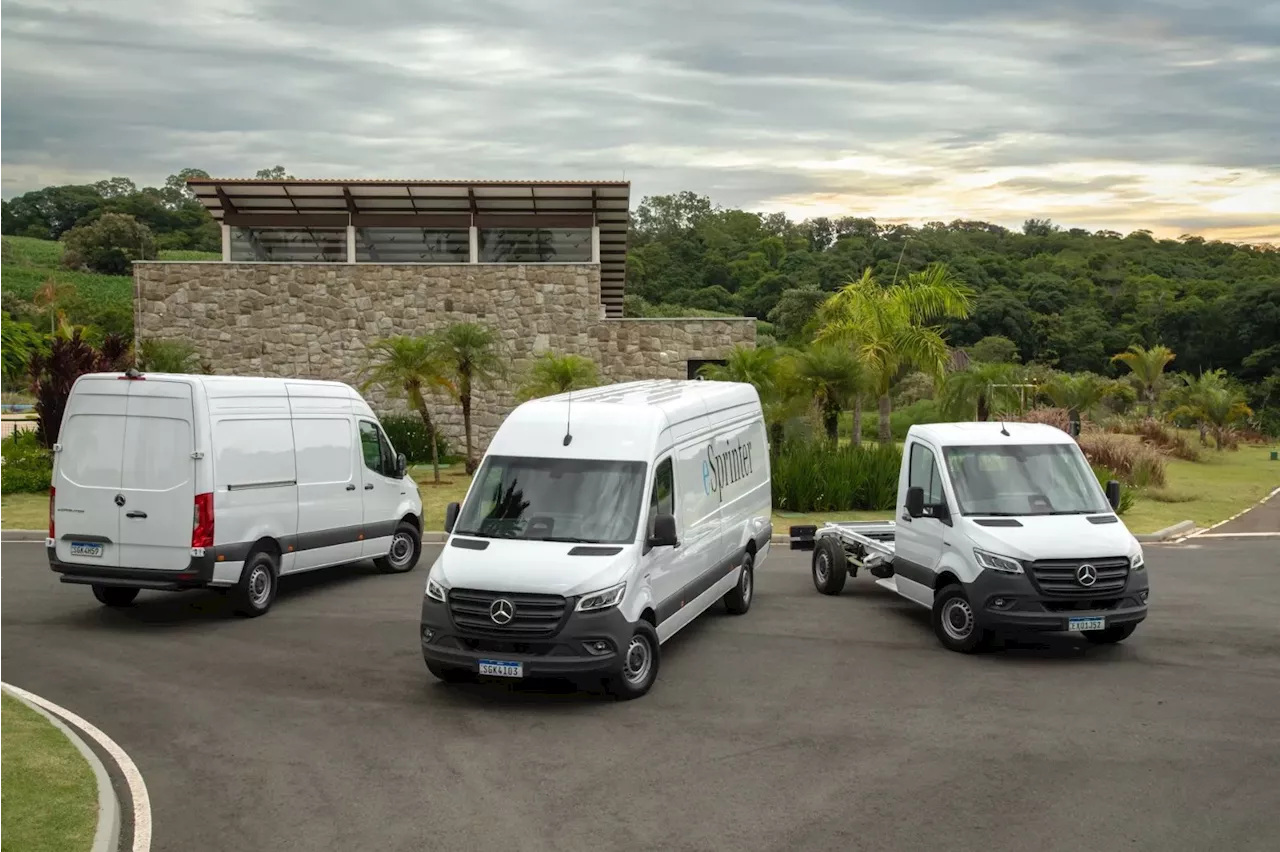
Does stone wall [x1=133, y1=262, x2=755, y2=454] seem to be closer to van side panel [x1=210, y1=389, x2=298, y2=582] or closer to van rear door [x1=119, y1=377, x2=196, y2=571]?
van side panel [x1=210, y1=389, x2=298, y2=582]

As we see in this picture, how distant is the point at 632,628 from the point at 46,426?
21.7 metres

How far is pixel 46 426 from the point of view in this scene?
88.3 feet

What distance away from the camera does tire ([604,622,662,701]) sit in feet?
32.3

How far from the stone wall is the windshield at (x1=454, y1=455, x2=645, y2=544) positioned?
71.4 ft

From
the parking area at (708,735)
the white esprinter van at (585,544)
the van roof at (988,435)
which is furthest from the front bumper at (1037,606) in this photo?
the white esprinter van at (585,544)

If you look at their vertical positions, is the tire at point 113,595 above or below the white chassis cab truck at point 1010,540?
below

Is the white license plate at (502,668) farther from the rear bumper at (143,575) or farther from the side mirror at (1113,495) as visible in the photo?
the side mirror at (1113,495)

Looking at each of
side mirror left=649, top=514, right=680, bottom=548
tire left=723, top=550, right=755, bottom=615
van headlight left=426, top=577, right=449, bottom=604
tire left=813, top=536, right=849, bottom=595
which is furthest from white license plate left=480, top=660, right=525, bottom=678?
tire left=813, top=536, right=849, bottom=595

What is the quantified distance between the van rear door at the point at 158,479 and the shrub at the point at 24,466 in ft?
45.7

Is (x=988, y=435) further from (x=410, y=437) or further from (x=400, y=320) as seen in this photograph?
(x=400, y=320)

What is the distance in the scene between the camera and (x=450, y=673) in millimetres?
10266

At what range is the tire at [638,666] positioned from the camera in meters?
9.85

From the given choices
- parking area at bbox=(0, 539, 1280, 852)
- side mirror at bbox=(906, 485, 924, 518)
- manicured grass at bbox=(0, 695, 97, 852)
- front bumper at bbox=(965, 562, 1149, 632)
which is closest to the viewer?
manicured grass at bbox=(0, 695, 97, 852)

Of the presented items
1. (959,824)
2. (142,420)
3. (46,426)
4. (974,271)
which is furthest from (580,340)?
(974,271)
